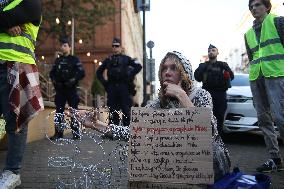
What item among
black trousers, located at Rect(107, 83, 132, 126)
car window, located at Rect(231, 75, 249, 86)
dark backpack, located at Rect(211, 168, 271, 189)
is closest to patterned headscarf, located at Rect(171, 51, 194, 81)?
dark backpack, located at Rect(211, 168, 271, 189)

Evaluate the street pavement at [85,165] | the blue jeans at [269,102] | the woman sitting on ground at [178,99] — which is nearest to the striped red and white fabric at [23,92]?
the street pavement at [85,165]

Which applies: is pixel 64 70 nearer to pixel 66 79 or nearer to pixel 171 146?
pixel 66 79

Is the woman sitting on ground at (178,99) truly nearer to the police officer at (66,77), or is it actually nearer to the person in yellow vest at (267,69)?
the person in yellow vest at (267,69)

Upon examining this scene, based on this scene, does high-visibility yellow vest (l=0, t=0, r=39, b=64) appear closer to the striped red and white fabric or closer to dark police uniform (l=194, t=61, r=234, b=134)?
the striped red and white fabric

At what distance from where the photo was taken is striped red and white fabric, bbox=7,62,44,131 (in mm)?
3592

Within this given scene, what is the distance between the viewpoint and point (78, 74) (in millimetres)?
8242

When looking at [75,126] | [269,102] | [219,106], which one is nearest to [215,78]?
[219,106]

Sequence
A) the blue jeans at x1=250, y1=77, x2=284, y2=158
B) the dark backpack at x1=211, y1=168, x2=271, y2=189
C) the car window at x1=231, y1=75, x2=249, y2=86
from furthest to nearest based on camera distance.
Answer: the car window at x1=231, y1=75, x2=249, y2=86 < the blue jeans at x1=250, y1=77, x2=284, y2=158 < the dark backpack at x1=211, y1=168, x2=271, y2=189

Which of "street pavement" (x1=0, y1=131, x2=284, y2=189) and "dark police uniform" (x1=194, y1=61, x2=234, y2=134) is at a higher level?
"dark police uniform" (x1=194, y1=61, x2=234, y2=134)

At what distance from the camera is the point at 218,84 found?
7.67 metres

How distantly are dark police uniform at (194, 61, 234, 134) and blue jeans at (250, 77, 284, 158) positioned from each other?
2560mm

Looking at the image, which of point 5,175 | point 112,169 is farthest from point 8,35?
point 112,169

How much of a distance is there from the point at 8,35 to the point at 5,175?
3.71ft

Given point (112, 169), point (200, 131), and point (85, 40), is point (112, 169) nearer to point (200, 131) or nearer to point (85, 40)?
point (200, 131)
